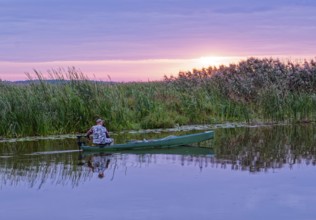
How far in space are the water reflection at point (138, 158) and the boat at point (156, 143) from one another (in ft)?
0.65

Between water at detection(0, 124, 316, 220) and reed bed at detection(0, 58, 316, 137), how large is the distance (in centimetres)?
254

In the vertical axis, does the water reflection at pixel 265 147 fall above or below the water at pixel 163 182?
above

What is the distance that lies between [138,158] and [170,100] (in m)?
11.8

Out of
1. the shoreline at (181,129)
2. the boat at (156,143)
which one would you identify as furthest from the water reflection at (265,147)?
the shoreline at (181,129)

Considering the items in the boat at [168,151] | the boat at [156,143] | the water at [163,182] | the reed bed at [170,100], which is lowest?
the water at [163,182]

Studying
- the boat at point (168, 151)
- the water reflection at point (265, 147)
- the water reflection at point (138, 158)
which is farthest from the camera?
the boat at point (168, 151)

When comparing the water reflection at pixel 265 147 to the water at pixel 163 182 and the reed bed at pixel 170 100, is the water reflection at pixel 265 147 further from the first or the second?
the reed bed at pixel 170 100

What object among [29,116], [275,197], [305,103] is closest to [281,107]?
[305,103]

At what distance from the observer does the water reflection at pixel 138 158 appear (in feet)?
51.9

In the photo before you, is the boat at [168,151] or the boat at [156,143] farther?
the boat at [156,143]

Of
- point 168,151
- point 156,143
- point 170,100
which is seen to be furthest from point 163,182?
point 170,100

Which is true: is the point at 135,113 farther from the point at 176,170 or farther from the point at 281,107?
the point at 176,170

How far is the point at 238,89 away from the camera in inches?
1307

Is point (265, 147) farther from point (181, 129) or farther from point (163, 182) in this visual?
point (181, 129)
